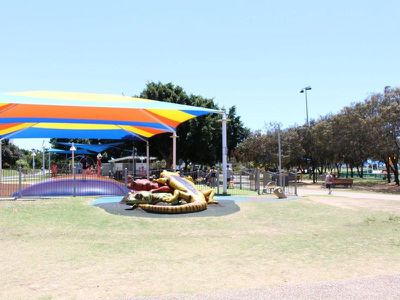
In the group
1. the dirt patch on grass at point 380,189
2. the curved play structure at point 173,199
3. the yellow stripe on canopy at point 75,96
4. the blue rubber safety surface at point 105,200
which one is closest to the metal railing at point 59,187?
the blue rubber safety surface at point 105,200

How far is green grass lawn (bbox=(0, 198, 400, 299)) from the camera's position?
6.20 m

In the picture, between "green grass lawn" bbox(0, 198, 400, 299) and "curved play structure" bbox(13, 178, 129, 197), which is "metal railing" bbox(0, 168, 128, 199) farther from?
"green grass lawn" bbox(0, 198, 400, 299)

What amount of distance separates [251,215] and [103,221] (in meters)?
4.06

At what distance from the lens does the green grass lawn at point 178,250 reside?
20.4 feet

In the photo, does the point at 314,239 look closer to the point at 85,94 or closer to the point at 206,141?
the point at 85,94

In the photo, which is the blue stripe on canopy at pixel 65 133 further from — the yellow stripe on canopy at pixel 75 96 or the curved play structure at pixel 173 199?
the curved play structure at pixel 173 199

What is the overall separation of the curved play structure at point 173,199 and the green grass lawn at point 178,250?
854 mm

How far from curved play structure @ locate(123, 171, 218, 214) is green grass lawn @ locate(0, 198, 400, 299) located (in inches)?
33.6

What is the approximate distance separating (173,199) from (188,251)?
5048 mm

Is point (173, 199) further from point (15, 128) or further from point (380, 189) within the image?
point (380, 189)

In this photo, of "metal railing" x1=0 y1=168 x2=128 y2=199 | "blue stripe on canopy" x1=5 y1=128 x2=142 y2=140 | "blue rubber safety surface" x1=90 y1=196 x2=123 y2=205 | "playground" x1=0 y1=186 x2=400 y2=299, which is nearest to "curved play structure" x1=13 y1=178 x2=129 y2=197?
"metal railing" x1=0 y1=168 x2=128 y2=199

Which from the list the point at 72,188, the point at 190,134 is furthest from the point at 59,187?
the point at 190,134

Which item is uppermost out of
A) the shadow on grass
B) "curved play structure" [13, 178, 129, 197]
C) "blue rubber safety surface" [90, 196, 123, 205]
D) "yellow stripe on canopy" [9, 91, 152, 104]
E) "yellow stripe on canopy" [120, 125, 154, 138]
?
"yellow stripe on canopy" [9, 91, 152, 104]

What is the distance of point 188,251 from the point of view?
27.3ft
